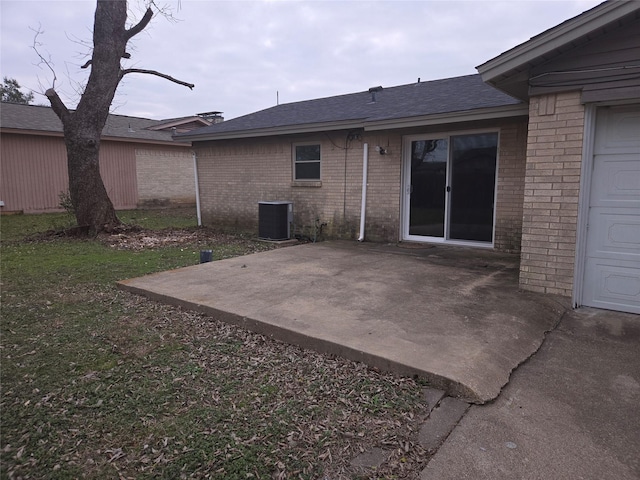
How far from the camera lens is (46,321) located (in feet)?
13.9

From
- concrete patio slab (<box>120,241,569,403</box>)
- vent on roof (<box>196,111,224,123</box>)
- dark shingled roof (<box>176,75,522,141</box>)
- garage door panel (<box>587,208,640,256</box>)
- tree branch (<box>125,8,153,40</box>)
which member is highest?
vent on roof (<box>196,111,224,123</box>)

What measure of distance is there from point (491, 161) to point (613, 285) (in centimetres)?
366

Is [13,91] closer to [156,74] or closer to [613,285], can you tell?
[156,74]

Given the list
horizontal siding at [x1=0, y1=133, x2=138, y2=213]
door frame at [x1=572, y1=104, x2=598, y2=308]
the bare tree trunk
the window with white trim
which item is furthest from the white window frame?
horizontal siding at [x1=0, y1=133, x2=138, y2=213]

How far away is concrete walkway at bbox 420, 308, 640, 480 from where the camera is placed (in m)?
2.11

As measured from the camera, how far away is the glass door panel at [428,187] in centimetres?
812

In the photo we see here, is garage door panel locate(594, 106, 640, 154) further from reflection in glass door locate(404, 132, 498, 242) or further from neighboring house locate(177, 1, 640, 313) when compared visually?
reflection in glass door locate(404, 132, 498, 242)

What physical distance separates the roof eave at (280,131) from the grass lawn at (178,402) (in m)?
5.52

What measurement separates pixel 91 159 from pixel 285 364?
9170 mm

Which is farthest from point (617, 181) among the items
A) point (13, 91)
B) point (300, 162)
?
point (13, 91)

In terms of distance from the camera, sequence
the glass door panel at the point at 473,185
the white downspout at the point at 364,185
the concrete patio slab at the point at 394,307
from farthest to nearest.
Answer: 1. the white downspout at the point at 364,185
2. the glass door panel at the point at 473,185
3. the concrete patio slab at the point at 394,307

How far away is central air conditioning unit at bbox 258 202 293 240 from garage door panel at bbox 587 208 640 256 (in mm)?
6419

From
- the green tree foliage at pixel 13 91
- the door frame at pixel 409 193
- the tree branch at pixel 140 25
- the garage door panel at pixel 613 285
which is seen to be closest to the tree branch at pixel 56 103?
the tree branch at pixel 140 25

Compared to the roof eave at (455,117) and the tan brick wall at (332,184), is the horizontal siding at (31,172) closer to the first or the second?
the tan brick wall at (332,184)
